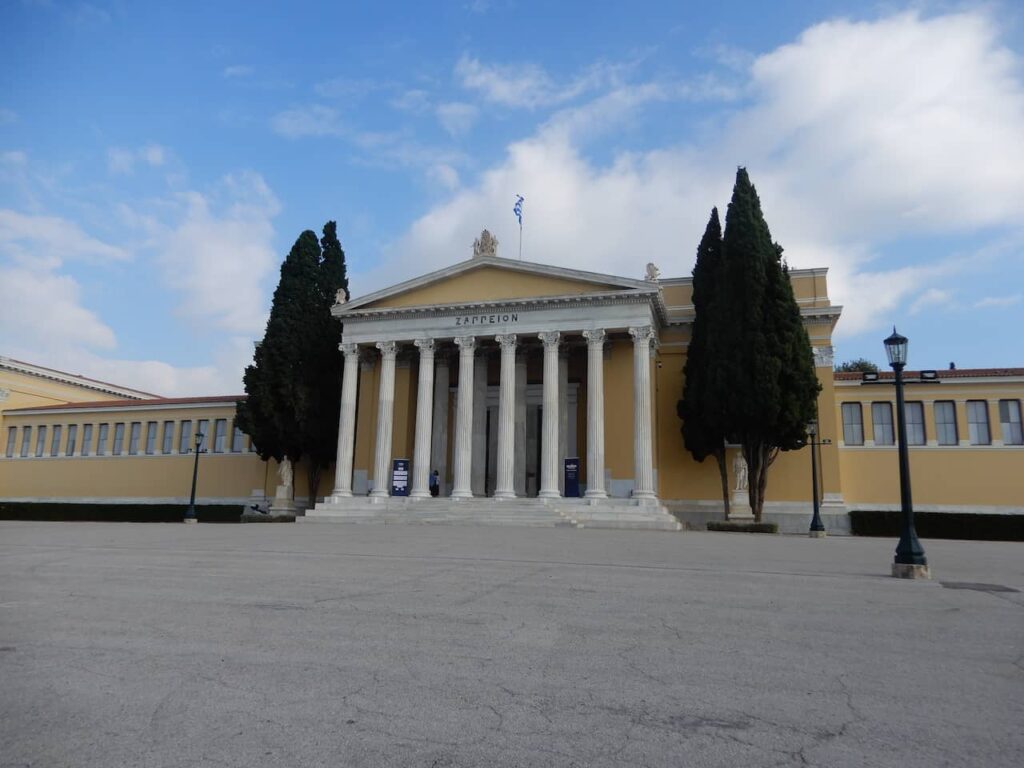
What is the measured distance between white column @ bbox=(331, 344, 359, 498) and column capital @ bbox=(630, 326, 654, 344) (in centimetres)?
1293

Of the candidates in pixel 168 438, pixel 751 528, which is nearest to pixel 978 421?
pixel 751 528

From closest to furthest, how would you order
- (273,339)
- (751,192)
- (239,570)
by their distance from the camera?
1. (239,570)
2. (751,192)
3. (273,339)

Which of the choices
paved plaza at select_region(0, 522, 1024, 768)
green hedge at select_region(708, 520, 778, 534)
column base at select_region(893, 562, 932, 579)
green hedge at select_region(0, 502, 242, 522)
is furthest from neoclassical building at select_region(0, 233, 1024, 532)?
paved plaza at select_region(0, 522, 1024, 768)

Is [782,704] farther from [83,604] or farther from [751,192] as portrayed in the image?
[751,192]

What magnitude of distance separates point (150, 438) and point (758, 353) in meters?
34.7

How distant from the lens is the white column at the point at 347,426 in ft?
107

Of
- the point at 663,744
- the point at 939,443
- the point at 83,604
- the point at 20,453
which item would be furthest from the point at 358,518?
the point at 20,453

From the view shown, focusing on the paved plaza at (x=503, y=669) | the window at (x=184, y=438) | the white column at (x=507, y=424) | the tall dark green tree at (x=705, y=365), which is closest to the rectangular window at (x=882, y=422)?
the tall dark green tree at (x=705, y=365)

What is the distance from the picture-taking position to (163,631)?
650cm

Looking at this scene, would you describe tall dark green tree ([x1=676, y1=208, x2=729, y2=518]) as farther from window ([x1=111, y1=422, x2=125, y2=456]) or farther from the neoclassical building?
window ([x1=111, y1=422, x2=125, y2=456])

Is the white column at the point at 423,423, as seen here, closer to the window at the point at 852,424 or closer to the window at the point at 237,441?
the window at the point at 237,441

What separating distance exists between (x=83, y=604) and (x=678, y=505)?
88.5 ft

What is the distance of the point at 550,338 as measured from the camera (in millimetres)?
31062

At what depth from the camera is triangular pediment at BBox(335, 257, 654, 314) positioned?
30.9m
